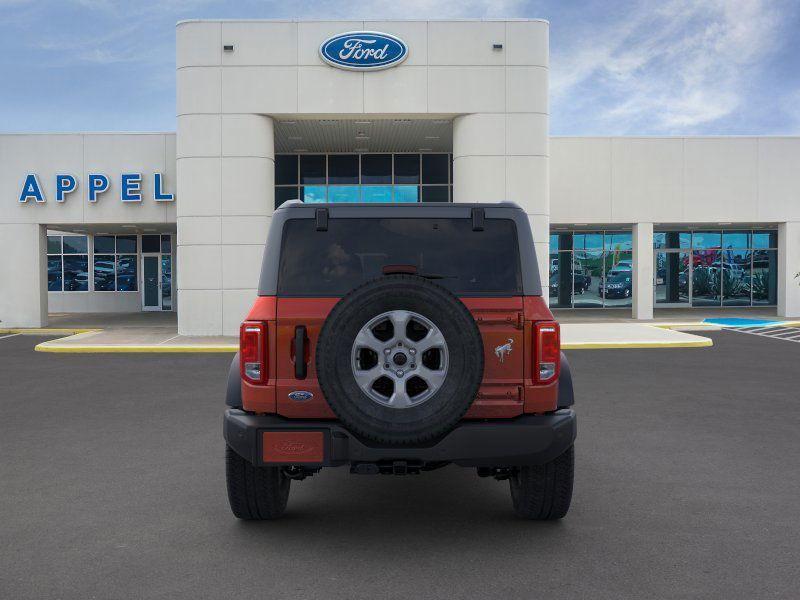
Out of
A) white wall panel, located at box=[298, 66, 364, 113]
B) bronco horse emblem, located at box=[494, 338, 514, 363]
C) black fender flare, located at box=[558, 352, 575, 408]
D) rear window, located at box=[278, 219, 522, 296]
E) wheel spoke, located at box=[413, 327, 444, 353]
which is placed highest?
white wall panel, located at box=[298, 66, 364, 113]

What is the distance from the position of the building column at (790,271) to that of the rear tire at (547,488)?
75.7 ft

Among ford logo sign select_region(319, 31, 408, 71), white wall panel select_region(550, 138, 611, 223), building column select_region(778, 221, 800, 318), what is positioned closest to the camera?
ford logo sign select_region(319, 31, 408, 71)

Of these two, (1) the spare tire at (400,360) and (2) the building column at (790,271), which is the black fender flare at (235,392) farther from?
(2) the building column at (790,271)

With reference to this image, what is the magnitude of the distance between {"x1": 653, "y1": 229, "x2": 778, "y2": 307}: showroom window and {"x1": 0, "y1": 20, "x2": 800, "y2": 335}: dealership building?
167 cm

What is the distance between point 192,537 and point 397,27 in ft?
52.7

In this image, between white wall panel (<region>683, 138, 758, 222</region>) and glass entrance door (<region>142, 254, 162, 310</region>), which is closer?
white wall panel (<region>683, 138, 758, 222</region>)

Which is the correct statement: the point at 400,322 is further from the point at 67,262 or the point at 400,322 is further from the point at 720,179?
the point at 67,262

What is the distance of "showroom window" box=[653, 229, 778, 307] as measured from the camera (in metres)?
30.7

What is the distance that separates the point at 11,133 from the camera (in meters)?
21.2

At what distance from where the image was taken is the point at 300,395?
3.93m

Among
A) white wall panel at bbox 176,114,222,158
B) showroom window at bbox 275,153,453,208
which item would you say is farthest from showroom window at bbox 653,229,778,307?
white wall panel at bbox 176,114,222,158

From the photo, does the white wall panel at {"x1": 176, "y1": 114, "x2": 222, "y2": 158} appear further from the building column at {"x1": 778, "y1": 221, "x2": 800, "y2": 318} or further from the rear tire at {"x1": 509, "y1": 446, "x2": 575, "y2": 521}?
the building column at {"x1": 778, "y1": 221, "x2": 800, "y2": 318}

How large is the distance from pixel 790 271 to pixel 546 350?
23.9m

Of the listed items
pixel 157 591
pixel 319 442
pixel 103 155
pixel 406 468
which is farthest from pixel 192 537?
pixel 103 155
